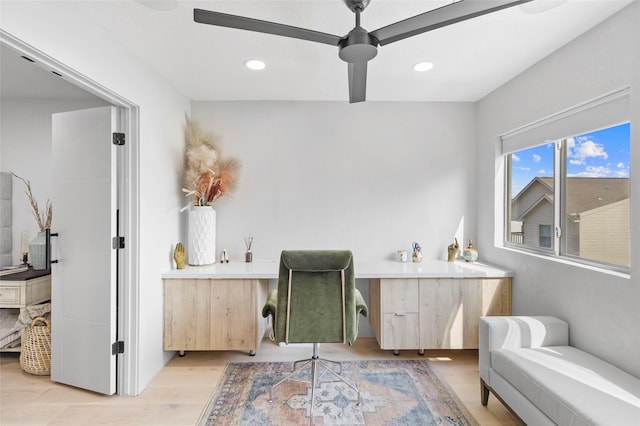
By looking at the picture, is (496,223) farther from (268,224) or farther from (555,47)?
(268,224)

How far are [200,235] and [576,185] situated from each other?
3025 millimetres

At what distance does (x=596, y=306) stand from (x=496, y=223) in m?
1.24

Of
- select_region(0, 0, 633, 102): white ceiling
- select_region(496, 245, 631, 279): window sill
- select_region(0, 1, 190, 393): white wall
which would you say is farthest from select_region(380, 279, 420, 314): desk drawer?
select_region(0, 1, 190, 393): white wall

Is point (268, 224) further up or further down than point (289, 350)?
further up

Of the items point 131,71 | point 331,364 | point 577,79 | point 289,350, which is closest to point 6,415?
point 289,350

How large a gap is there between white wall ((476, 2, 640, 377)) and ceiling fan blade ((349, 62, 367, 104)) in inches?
54.8

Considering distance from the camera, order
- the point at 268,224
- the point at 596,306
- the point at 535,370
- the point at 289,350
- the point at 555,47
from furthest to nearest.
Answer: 1. the point at 268,224
2. the point at 289,350
3. the point at 555,47
4. the point at 596,306
5. the point at 535,370

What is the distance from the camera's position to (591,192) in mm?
2195

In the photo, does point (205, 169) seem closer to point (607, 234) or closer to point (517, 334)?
point (517, 334)

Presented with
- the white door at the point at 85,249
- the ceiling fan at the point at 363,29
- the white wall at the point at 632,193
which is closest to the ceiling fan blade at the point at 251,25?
the ceiling fan at the point at 363,29

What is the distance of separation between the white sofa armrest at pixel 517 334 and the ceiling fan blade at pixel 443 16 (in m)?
1.79

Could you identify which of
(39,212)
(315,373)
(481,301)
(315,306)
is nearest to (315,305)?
(315,306)

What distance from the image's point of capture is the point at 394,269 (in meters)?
2.99

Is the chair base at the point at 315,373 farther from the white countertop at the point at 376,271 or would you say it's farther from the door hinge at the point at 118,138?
the door hinge at the point at 118,138
